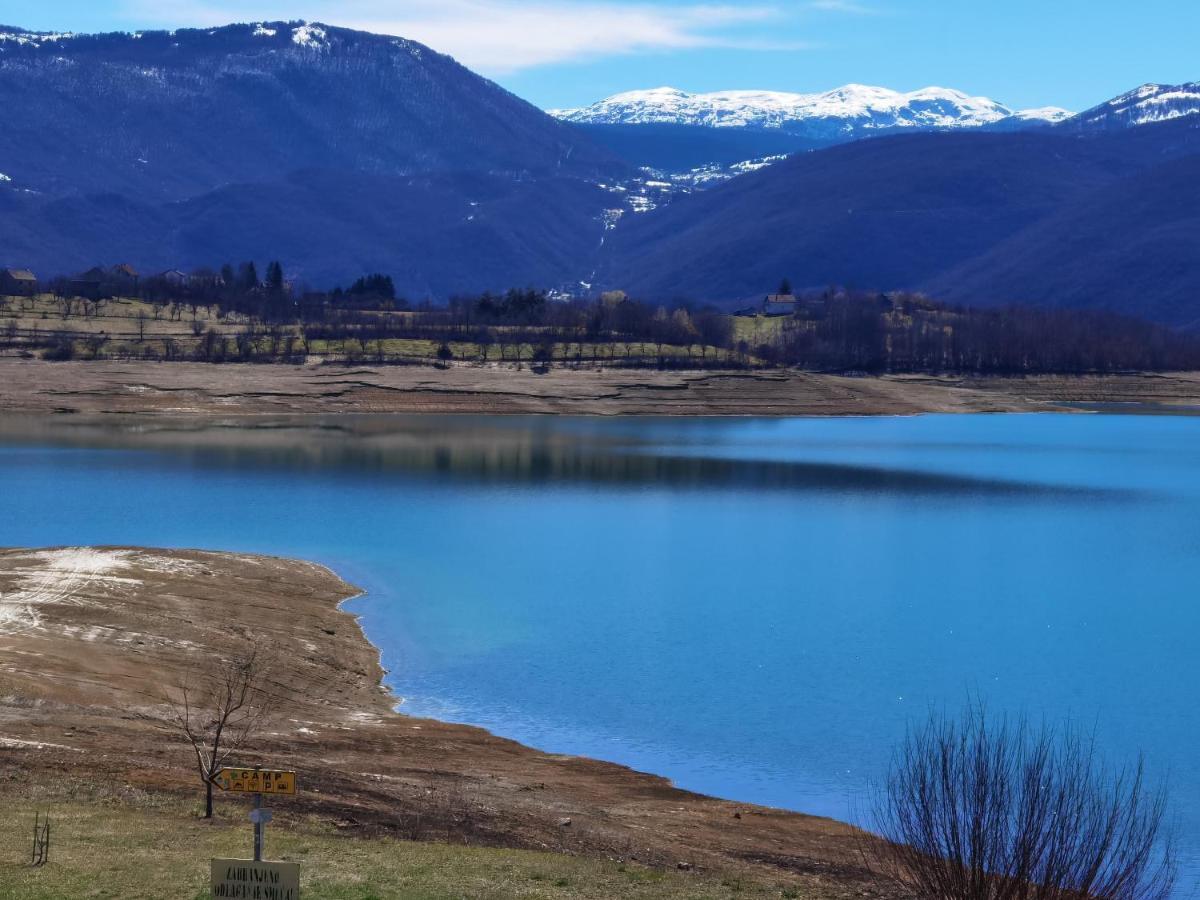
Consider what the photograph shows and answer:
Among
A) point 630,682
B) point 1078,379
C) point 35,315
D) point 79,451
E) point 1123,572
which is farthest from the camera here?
point 1078,379

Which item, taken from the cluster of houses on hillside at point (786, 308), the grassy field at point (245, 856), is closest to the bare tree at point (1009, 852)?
the grassy field at point (245, 856)

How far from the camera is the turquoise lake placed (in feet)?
86.0

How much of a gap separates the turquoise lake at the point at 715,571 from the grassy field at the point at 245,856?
6222mm

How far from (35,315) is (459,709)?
370 feet

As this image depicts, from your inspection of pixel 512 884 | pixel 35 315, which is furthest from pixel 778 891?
pixel 35 315

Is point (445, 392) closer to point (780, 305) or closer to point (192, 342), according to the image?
point (192, 342)

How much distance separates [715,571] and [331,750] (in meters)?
22.2

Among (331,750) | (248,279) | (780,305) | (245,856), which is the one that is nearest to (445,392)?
(248,279)

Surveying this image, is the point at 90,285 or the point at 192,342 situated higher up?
the point at 90,285

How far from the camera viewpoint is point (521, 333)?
440 ft

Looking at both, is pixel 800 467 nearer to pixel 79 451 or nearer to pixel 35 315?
pixel 79 451

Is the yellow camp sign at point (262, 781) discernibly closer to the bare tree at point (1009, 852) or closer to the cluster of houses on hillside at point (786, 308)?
the bare tree at point (1009, 852)

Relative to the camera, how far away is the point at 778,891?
52.4 ft

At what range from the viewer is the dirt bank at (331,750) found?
17.9 m
